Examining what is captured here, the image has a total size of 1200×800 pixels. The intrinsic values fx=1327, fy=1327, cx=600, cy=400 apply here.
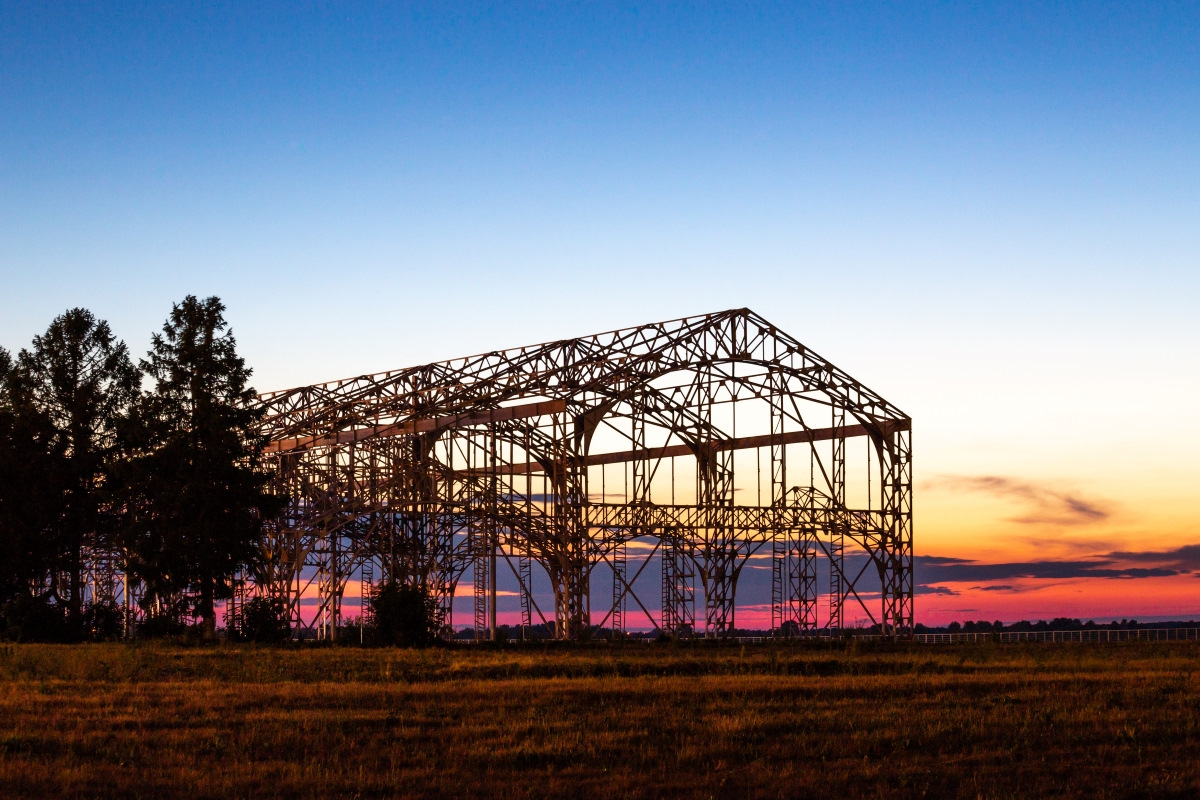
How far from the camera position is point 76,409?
155 ft

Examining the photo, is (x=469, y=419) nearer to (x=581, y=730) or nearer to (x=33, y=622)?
(x=33, y=622)

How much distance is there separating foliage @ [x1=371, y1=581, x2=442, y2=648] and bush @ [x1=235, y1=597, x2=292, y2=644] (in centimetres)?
396

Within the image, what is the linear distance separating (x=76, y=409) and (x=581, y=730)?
33836 millimetres

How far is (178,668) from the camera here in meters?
29.4

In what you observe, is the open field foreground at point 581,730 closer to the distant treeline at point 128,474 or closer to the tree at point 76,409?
the distant treeline at point 128,474

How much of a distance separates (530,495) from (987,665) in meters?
19.9

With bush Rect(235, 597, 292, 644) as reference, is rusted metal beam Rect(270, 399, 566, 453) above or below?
above

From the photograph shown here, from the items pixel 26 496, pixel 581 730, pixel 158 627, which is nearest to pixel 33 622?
pixel 158 627

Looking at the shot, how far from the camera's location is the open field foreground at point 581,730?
51.0ft

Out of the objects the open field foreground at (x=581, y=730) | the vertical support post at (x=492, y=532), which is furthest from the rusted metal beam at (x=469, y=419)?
the open field foreground at (x=581, y=730)

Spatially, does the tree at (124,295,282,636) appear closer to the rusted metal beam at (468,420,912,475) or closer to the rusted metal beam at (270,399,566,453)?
the rusted metal beam at (270,399,566,453)

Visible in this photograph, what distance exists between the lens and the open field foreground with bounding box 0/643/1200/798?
15539 mm

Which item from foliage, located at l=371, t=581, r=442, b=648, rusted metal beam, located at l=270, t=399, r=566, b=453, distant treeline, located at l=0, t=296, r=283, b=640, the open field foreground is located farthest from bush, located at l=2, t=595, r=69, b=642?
the open field foreground

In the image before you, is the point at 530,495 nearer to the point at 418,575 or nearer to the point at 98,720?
the point at 418,575
